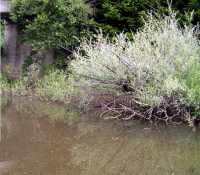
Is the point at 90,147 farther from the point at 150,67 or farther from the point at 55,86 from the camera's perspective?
the point at 55,86

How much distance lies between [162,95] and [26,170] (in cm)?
359

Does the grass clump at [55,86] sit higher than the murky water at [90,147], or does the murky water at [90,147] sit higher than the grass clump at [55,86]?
the grass clump at [55,86]

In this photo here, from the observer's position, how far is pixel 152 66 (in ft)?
30.9

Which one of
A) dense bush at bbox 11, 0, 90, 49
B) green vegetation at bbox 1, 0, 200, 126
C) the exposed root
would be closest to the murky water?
the exposed root

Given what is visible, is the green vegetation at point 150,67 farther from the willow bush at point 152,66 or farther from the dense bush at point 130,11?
the dense bush at point 130,11

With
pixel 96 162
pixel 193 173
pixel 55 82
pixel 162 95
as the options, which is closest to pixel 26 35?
pixel 55 82

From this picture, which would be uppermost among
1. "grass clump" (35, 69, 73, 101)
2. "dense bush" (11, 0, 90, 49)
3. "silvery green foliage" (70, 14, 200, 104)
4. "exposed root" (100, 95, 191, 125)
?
"dense bush" (11, 0, 90, 49)

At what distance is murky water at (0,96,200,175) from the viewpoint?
6.68 meters

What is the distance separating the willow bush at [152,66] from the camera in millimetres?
9164

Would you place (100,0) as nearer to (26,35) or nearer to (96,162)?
(26,35)

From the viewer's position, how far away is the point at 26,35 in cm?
1380

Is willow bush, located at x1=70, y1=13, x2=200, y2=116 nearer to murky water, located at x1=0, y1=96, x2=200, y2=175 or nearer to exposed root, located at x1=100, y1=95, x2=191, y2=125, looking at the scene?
exposed root, located at x1=100, y1=95, x2=191, y2=125

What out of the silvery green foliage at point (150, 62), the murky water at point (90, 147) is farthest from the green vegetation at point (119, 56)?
the murky water at point (90, 147)

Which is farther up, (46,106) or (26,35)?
(26,35)
